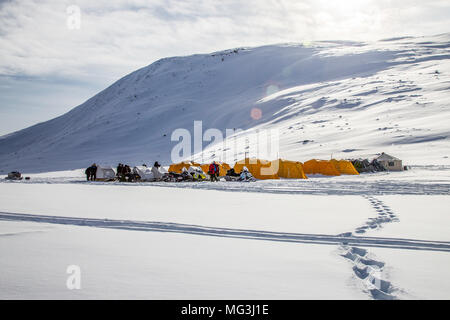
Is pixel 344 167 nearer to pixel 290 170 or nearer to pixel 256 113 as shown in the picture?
pixel 290 170

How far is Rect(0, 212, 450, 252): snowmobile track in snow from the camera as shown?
249 inches

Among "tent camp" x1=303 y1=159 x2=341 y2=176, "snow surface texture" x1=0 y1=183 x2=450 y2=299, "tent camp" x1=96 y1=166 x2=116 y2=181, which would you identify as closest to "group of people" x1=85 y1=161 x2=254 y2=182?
"tent camp" x1=96 y1=166 x2=116 y2=181

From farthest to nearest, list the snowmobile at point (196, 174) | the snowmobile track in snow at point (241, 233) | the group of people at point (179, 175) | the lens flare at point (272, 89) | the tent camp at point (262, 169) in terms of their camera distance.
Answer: the lens flare at point (272, 89), the tent camp at point (262, 169), the snowmobile at point (196, 174), the group of people at point (179, 175), the snowmobile track in snow at point (241, 233)

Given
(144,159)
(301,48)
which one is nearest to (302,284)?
(144,159)

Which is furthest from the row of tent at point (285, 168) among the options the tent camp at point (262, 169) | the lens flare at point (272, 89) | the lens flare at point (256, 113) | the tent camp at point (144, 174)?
the lens flare at point (272, 89)

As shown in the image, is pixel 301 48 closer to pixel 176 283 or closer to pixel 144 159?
pixel 144 159

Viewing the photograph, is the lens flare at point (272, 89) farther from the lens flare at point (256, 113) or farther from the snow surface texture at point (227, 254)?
the snow surface texture at point (227, 254)

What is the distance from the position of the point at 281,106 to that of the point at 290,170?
42.2 metres

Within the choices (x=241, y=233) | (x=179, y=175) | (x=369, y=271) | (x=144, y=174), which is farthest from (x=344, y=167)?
(x=369, y=271)

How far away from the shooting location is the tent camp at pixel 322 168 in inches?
1126

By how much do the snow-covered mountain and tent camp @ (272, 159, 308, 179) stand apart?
11.9 m

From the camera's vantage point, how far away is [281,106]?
67.6 meters

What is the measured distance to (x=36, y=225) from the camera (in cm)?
773

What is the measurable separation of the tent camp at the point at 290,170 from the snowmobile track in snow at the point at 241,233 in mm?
19334
